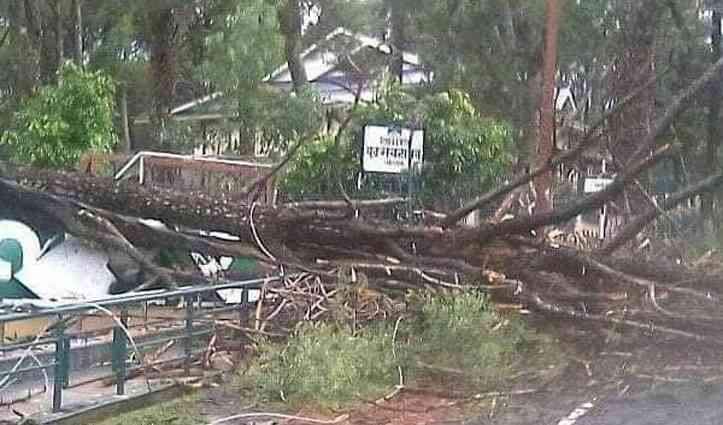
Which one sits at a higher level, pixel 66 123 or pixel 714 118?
pixel 714 118

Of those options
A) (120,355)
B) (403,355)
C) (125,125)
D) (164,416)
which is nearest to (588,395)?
(403,355)

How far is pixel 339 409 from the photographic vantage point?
376 inches

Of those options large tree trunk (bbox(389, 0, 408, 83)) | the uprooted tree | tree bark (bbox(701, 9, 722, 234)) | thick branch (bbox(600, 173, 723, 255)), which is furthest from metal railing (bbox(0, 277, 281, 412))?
large tree trunk (bbox(389, 0, 408, 83))

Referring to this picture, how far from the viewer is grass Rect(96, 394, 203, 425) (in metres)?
9.37

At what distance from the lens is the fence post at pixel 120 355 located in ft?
32.1

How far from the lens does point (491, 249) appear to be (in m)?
11.9

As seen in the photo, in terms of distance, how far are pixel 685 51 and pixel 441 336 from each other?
54.6 feet

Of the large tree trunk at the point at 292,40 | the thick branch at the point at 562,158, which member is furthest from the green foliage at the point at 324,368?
the large tree trunk at the point at 292,40

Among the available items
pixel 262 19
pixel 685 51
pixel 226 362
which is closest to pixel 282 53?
pixel 262 19

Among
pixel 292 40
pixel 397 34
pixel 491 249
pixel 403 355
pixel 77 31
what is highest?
pixel 397 34

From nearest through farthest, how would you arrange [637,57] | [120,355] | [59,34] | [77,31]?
[120,355] < [637,57] < [59,34] < [77,31]

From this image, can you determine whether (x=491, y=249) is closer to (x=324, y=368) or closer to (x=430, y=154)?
(x=324, y=368)

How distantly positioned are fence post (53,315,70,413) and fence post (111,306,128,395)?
0.79 meters

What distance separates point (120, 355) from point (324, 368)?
1613 mm
